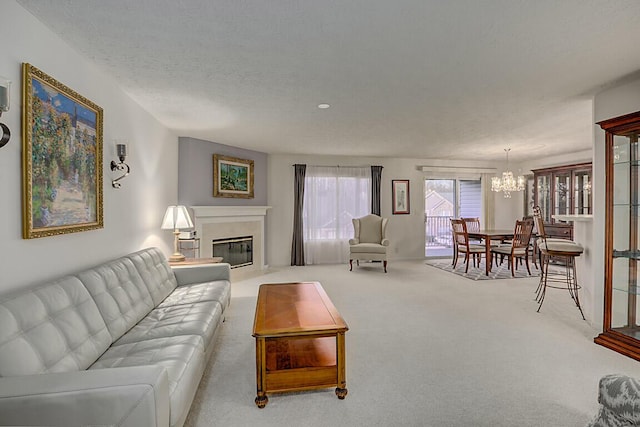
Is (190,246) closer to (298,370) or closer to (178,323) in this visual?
(178,323)

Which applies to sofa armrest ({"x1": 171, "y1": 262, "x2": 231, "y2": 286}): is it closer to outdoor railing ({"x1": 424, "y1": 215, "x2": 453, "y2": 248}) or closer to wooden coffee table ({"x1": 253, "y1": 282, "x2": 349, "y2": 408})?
wooden coffee table ({"x1": 253, "y1": 282, "x2": 349, "y2": 408})

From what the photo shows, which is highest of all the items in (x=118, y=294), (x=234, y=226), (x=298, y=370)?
(x=234, y=226)

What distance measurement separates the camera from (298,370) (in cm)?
218

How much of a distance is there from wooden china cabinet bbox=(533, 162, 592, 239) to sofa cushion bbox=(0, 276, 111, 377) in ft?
24.0

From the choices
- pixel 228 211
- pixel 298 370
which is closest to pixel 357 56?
pixel 298 370

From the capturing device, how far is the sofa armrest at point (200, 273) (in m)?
3.53

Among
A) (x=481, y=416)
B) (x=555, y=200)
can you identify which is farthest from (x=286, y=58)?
(x=555, y=200)

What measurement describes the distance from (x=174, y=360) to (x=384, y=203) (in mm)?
6182

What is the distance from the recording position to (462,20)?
1.94 m

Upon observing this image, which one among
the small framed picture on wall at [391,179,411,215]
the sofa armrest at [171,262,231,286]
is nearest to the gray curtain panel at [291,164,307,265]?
the small framed picture on wall at [391,179,411,215]

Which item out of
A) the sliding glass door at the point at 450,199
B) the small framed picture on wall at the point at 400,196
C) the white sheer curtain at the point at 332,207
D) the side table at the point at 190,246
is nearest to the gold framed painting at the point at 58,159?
the side table at the point at 190,246

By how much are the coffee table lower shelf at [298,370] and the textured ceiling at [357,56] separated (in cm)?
189

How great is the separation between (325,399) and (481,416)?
35.8 inches

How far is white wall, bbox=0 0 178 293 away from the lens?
5.71 ft
